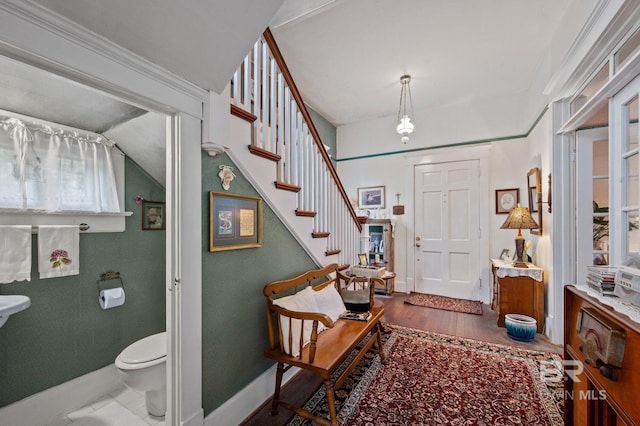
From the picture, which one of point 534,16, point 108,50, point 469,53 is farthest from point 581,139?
point 108,50

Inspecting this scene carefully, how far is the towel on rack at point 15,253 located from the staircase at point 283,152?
145cm

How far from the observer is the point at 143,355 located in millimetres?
1829

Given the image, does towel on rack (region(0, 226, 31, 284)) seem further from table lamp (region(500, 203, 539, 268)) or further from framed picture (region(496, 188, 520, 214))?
framed picture (region(496, 188, 520, 214))

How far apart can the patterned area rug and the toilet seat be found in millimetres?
3369

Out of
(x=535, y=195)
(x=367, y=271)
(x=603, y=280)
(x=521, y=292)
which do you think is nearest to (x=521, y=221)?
(x=535, y=195)

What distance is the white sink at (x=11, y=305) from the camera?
4.72 ft

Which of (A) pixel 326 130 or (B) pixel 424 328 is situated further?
(A) pixel 326 130

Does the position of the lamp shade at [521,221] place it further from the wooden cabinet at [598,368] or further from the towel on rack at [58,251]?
the towel on rack at [58,251]

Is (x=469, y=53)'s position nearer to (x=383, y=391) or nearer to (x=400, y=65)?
(x=400, y=65)

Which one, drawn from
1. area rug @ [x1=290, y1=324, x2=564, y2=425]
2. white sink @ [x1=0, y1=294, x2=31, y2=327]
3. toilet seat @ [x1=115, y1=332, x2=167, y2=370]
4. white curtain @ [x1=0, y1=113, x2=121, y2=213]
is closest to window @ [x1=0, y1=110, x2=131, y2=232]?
white curtain @ [x1=0, y1=113, x2=121, y2=213]

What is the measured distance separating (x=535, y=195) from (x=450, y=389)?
2.67 m

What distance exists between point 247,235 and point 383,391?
155cm

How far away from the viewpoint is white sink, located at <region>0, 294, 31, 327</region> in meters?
1.44

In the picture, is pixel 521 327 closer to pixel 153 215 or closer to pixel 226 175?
pixel 226 175
